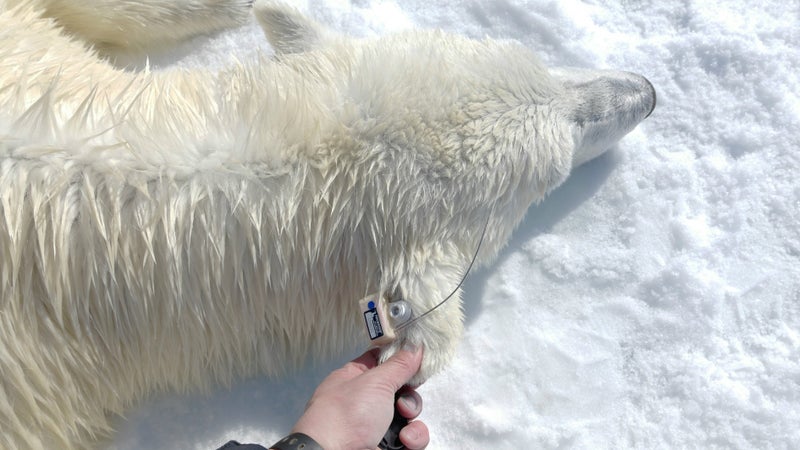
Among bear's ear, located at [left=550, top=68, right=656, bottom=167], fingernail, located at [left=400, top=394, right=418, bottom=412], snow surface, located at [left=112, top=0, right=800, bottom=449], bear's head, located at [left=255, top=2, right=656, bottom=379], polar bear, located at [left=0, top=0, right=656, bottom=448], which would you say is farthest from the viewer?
snow surface, located at [left=112, top=0, right=800, bottom=449]

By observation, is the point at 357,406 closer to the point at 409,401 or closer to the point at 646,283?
the point at 409,401

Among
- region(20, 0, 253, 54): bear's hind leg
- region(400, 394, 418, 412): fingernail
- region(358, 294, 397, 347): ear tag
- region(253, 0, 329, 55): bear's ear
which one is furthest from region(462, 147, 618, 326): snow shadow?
region(20, 0, 253, 54): bear's hind leg

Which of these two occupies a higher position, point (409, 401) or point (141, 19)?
point (141, 19)

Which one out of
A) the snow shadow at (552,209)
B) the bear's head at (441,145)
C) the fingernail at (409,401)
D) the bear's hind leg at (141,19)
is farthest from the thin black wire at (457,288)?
the bear's hind leg at (141,19)

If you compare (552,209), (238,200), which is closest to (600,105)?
(552,209)

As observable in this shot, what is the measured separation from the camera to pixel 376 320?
1425 millimetres

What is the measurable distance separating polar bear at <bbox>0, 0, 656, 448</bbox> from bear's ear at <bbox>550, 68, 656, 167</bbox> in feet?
0.14

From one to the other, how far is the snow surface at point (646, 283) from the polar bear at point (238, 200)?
1.31 feet

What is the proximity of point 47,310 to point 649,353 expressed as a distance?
5.84 feet

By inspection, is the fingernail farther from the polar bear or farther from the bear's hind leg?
the bear's hind leg

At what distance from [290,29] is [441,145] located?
73 centimetres

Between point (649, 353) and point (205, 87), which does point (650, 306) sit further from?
point (205, 87)

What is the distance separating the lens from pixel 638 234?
2033 millimetres

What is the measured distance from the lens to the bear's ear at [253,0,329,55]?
5.85ft
